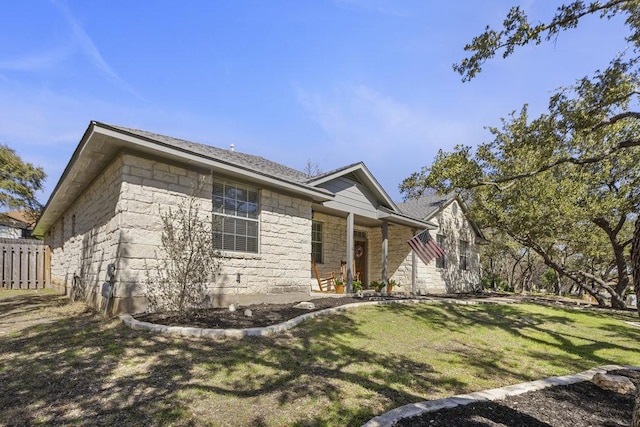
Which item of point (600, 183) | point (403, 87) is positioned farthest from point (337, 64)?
point (600, 183)

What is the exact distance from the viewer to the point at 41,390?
330 centimetres

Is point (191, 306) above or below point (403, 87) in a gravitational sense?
below

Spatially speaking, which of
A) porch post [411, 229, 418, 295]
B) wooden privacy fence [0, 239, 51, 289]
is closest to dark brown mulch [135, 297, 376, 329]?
porch post [411, 229, 418, 295]

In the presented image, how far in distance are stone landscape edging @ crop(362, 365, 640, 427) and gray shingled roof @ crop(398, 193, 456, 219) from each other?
1161cm

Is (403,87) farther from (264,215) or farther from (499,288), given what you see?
(499,288)

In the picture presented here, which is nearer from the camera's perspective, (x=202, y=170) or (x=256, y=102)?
(x=202, y=170)

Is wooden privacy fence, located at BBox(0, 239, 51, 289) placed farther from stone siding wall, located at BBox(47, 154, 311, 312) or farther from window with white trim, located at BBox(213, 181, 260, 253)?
window with white trim, located at BBox(213, 181, 260, 253)

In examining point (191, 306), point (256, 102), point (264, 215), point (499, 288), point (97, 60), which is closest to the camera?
point (191, 306)

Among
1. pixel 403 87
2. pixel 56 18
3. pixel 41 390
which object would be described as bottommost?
pixel 41 390

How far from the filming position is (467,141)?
995 centimetres

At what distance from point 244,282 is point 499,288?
2456cm

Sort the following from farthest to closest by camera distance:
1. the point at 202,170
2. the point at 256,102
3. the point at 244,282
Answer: the point at 256,102 → the point at 244,282 → the point at 202,170

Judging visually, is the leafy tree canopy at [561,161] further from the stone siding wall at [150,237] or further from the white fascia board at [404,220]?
the stone siding wall at [150,237]

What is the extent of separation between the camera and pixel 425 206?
1744cm
